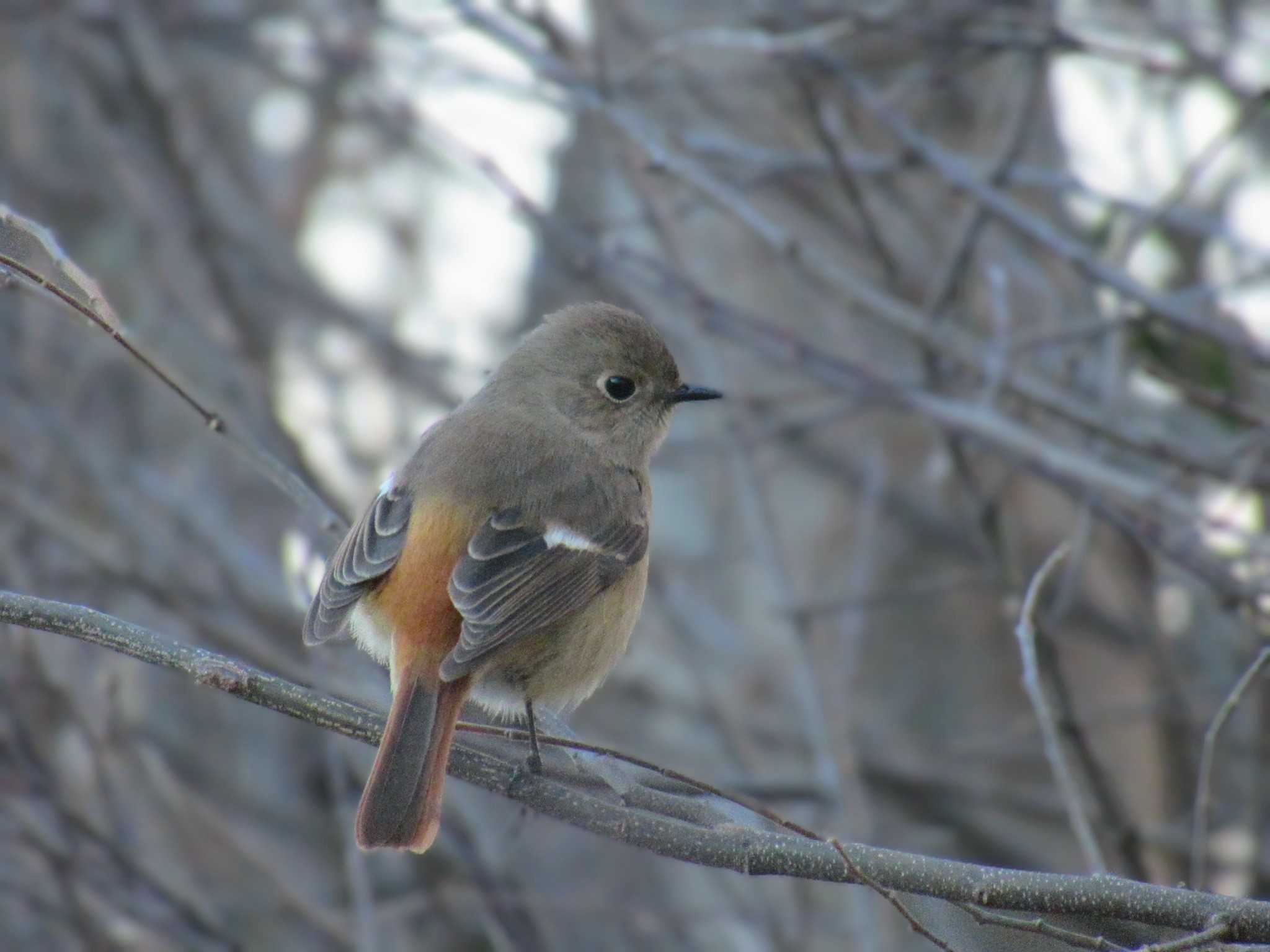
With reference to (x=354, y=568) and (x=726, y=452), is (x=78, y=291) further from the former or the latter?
(x=726, y=452)

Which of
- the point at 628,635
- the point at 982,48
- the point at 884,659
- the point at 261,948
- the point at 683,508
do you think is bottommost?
the point at 261,948

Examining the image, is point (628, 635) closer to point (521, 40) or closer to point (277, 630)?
point (521, 40)

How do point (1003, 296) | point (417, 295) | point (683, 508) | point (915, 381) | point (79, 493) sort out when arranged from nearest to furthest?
1. point (1003, 296)
2. point (915, 381)
3. point (79, 493)
4. point (683, 508)
5. point (417, 295)

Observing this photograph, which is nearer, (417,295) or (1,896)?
(1,896)

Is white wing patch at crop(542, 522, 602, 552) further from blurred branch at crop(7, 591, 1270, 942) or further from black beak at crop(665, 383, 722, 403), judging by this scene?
blurred branch at crop(7, 591, 1270, 942)

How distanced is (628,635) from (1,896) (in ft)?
9.65

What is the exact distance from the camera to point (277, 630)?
5.72 m

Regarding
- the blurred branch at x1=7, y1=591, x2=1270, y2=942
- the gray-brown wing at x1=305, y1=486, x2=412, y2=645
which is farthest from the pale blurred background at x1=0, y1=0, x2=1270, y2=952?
the blurred branch at x1=7, y1=591, x2=1270, y2=942

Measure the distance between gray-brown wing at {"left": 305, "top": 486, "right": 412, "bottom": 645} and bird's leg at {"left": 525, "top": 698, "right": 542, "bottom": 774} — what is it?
44 centimetres

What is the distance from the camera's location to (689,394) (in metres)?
4.07

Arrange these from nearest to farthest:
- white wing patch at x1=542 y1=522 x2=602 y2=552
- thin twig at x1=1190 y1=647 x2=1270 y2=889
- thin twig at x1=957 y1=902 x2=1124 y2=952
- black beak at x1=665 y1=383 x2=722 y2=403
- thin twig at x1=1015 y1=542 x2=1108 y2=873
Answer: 1. thin twig at x1=957 y1=902 x2=1124 y2=952
2. thin twig at x1=1190 y1=647 x2=1270 y2=889
3. thin twig at x1=1015 y1=542 x2=1108 y2=873
4. white wing patch at x1=542 y1=522 x2=602 y2=552
5. black beak at x1=665 y1=383 x2=722 y2=403

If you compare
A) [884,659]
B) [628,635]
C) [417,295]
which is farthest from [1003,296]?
[417,295]

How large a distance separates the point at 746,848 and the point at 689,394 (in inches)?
77.0

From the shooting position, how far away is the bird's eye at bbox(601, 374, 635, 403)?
4.14 metres
